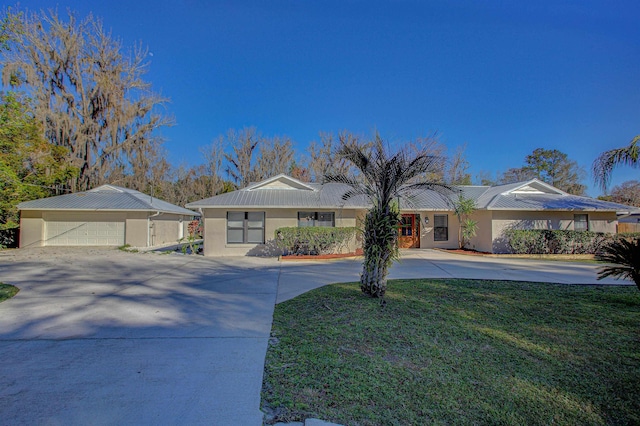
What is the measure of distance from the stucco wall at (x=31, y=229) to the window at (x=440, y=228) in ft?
72.7

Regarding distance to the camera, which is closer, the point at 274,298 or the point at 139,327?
the point at 139,327

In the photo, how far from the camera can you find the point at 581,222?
15.5 meters

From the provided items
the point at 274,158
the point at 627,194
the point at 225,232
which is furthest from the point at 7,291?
the point at 627,194

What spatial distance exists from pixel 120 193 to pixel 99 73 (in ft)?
36.1

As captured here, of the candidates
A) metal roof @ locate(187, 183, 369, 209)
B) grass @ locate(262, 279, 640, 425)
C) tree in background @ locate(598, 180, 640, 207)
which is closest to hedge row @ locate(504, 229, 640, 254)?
metal roof @ locate(187, 183, 369, 209)

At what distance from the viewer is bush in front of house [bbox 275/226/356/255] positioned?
13.7m

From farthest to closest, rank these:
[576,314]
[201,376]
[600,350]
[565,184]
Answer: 1. [565,184]
2. [576,314]
3. [600,350]
4. [201,376]

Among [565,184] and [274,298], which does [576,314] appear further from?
[565,184]

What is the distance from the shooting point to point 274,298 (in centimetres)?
685

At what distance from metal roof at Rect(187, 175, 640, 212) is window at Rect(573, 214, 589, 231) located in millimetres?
629

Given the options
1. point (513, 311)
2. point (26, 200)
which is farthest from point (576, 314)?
point (26, 200)

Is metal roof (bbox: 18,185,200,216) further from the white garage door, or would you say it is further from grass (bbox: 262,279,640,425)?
grass (bbox: 262,279,640,425)

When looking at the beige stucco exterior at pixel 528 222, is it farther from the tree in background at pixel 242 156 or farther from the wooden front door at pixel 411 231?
the tree in background at pixel 242 156

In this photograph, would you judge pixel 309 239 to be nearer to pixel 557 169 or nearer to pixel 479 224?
pixel 479 224
